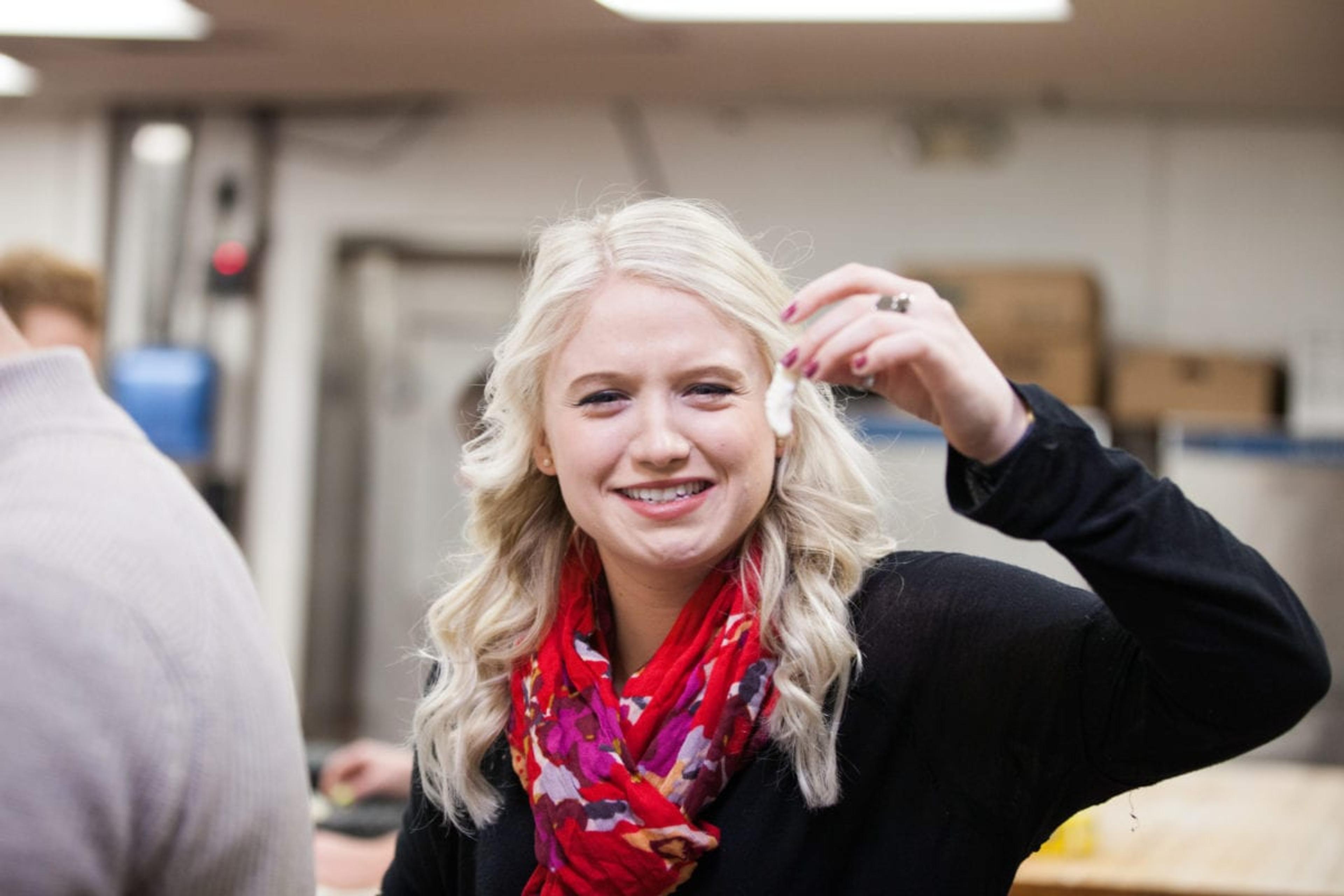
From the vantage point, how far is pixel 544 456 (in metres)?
1.71

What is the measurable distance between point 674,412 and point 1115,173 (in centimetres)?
448

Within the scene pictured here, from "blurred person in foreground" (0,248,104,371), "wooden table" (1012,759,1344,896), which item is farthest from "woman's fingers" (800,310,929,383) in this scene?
"blurred person in foreground" (0,248,104,371)

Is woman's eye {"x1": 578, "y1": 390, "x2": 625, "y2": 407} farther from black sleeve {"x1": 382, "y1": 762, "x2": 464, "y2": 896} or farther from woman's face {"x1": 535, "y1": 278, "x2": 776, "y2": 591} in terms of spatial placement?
black sleeve {"x1": 382, "y1": 762, "x2": 464, "y2": 896}

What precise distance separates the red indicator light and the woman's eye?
4.94 metres

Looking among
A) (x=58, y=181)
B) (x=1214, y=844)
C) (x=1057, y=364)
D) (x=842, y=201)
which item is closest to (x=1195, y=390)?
(x=1057, y=364)

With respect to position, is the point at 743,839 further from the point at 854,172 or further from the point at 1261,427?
the point at 854,172

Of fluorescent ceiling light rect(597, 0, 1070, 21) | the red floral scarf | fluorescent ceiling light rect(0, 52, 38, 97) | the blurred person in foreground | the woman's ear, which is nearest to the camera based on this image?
the red floral scarf

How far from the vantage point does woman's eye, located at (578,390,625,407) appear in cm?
156

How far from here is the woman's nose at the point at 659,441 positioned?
4.91 ft

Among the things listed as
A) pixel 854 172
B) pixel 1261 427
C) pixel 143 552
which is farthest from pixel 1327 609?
pixel 143 552

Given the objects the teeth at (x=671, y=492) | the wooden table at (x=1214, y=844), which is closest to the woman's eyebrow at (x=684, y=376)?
the teeth at (x=671, y=492)

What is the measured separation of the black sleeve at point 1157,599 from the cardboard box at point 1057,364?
154 inches

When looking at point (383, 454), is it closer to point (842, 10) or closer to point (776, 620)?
point (842, 10)

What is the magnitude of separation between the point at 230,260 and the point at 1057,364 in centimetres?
321
